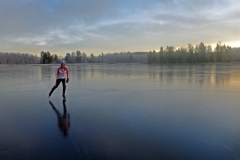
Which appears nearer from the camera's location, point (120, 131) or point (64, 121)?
point (120, 131)

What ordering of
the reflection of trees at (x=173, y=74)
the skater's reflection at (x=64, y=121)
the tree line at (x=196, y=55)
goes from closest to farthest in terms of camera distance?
the skater's reflection at (x=64, y=121) < the reflection of trees at (x=173, y=74) < the tree line at (x=196, y=55)

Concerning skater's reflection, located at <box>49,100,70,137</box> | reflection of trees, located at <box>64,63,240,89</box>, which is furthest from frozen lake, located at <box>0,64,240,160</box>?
reflection of trees, located at <box>64,63,240,89</box>

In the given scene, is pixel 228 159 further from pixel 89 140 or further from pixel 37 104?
pixel 37 104

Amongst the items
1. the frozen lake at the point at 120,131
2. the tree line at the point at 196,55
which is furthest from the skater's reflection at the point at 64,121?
the tree line at the point at 196,55

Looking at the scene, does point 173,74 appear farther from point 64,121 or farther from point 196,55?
point 196,55

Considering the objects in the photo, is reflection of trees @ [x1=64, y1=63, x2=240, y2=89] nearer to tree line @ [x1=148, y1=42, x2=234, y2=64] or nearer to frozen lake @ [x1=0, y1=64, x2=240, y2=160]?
frozen lake @ [x1=0, y1=64, x2=240, y2=160]

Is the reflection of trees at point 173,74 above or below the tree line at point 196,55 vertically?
below

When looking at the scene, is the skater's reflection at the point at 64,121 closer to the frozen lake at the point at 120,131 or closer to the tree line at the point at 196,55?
the frozen lake at the point at 120,131

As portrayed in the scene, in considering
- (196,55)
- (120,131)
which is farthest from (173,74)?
(196,55)

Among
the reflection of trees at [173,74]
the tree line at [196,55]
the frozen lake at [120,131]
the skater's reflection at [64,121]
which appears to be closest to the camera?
the frozen lake at [120,131]

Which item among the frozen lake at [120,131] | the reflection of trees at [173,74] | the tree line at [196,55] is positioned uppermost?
the tree line at [196,55]

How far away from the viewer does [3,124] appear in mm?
4617

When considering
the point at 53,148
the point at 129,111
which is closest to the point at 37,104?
the point at 129,111

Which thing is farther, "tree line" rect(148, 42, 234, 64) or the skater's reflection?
"tree line" rect(148, 42, 234, 64)
